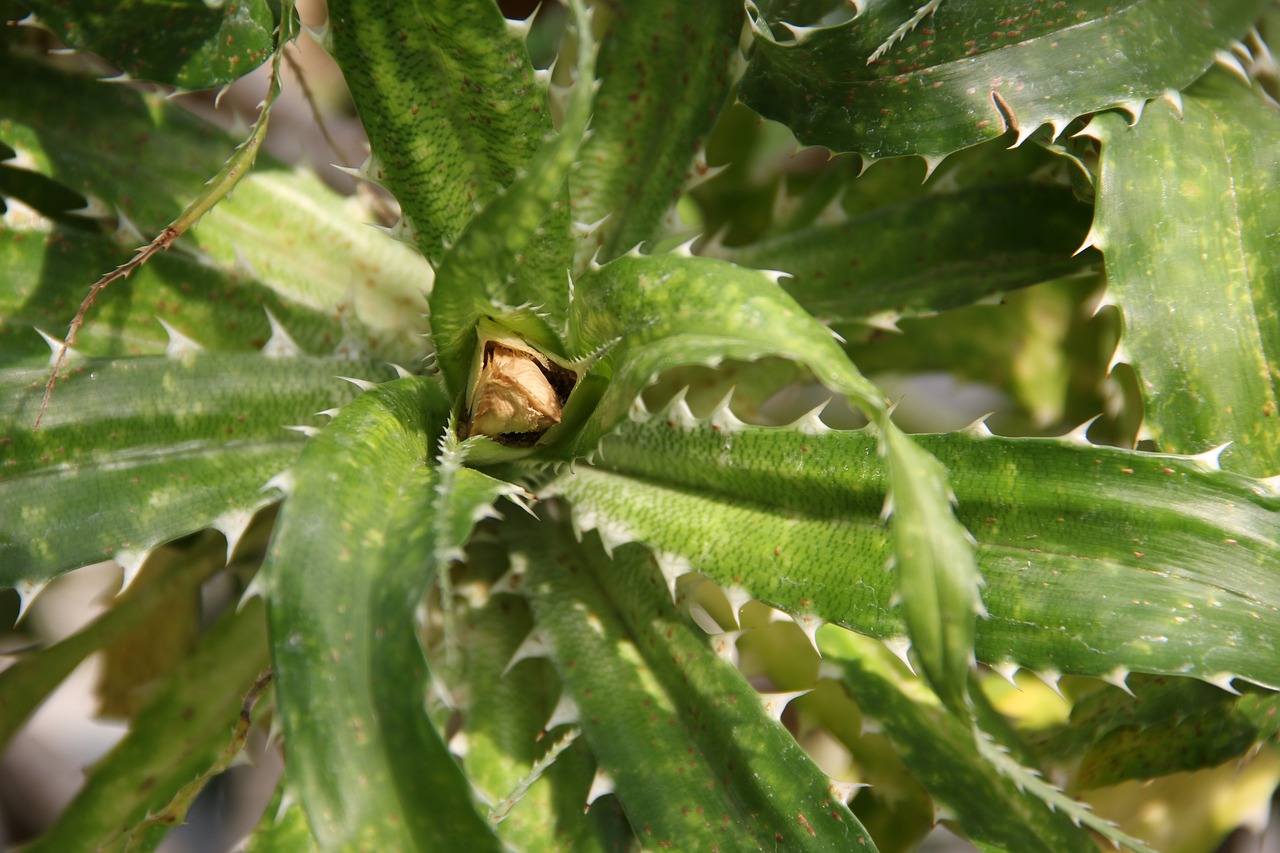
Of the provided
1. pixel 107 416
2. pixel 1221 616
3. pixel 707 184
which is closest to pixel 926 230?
pixel 707 184

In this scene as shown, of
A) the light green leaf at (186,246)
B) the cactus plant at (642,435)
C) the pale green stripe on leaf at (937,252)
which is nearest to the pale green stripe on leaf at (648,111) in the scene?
the cactus plant at (642,435)

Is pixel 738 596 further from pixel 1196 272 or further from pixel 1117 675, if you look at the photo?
pixel 1196 272

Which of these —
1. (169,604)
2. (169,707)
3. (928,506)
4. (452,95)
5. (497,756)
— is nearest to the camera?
(928,506)

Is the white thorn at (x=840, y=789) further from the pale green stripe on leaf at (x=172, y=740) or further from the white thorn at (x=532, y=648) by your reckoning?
the pale green stripe on leaf at (x=172, y=740)

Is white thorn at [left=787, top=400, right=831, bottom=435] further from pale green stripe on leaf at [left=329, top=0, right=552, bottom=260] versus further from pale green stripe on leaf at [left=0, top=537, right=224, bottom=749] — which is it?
pale green stripe on leaf at [left=0, top=537, right=224, bottom=749]

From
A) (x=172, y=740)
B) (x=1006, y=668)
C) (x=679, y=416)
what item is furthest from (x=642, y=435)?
(x=172, y=740)

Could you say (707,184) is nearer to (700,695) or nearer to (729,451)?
(729,451)

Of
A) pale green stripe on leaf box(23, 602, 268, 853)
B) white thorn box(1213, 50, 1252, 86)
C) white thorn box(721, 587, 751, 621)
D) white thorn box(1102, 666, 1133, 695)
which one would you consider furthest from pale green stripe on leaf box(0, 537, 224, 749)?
white thorn box(1213, 50, 1252, 86)
